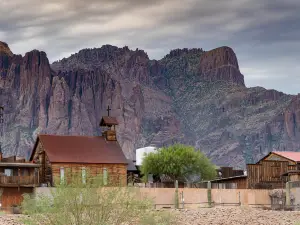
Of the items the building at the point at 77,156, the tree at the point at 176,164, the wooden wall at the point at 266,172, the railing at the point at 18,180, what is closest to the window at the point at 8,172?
the railing at the point at 18,180

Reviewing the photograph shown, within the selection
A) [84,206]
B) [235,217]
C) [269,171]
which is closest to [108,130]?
[269,171]

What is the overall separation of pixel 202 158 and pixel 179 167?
434 cm

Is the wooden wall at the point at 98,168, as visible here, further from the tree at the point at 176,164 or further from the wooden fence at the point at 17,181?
the tree at the point at 176,164

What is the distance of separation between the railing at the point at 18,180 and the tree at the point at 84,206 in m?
37.1

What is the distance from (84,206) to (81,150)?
4901cm

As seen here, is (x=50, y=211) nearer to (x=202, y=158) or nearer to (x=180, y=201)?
(x=180, y=201)

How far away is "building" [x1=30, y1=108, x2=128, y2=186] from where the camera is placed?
83250 mm

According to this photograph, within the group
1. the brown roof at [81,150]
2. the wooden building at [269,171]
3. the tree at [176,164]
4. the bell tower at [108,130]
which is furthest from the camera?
the tree at [176,164]

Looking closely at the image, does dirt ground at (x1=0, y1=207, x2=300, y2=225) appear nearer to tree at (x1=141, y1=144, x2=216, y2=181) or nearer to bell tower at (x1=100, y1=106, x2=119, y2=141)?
bell tower at (x1=100, y1=106, x2=119, y2=141)

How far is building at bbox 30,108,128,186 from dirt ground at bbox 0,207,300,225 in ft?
92.1

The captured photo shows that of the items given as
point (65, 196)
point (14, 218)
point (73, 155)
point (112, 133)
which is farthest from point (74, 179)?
point (112, 133)

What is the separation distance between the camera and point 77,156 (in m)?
84.8

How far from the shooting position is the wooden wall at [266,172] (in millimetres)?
87644

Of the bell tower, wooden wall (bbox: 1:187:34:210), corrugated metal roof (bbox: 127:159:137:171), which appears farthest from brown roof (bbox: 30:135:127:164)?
corrugated metal roof (bbox: 127:159:137:171)
